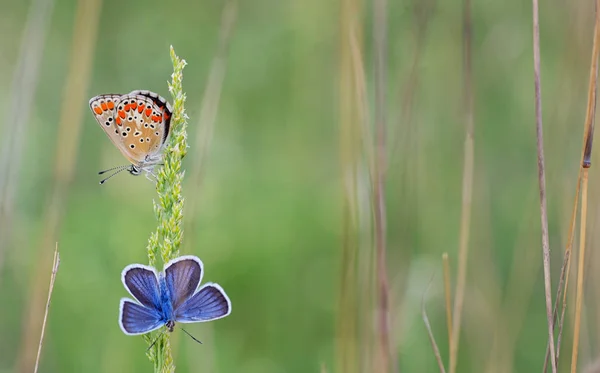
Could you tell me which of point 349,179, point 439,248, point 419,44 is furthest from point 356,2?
point 439,248

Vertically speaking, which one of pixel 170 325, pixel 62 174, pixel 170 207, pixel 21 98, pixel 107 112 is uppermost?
pixel 21 98

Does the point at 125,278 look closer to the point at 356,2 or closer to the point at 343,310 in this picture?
the point at 343,310

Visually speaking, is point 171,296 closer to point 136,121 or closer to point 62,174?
point 136,121

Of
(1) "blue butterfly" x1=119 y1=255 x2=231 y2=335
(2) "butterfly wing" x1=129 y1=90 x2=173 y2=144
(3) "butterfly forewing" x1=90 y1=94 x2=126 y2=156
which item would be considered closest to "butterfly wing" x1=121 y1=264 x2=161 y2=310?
(1) "blue butterfly" x1=119 y1=255 x2=231 y2=335

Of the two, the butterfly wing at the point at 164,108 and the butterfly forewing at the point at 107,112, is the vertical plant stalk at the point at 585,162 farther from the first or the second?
the butterfly forewing at the point at 107,112

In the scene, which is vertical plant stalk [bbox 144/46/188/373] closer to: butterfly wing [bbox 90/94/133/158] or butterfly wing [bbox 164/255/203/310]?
butterfly wing [bbox 164/255/203/310]

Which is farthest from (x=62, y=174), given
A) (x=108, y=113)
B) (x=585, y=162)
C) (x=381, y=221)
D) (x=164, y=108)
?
(x=585, y=162)
